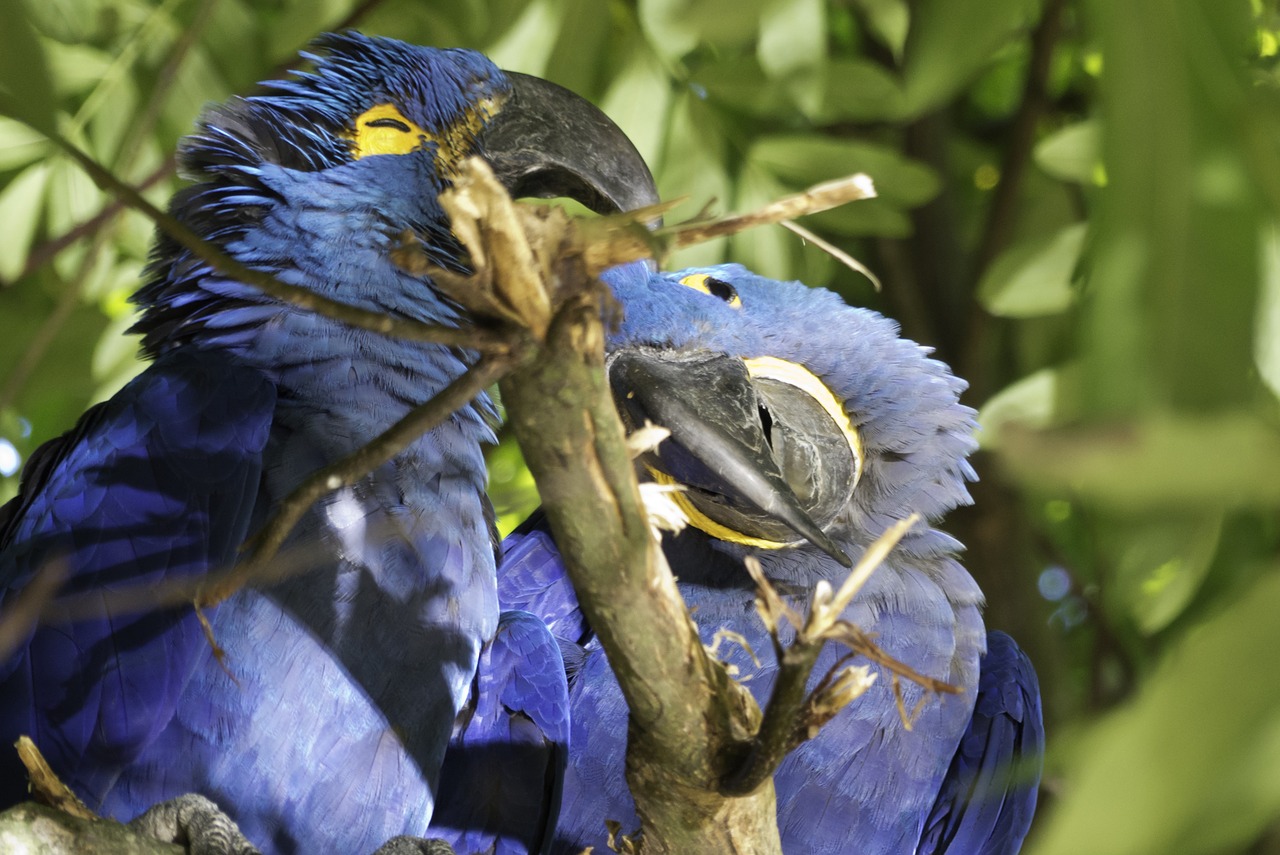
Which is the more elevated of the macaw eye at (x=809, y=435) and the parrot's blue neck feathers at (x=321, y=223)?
the parrot's blue neck feathers at (x=321, y=223)

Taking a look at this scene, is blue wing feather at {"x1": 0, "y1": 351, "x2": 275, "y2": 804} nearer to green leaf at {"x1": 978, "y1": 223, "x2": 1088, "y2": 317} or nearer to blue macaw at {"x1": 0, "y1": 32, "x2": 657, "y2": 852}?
blue macaw at {"x1": 0, "y1": 32, "x2": 657, "y2": 852}

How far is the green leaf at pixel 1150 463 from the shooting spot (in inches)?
12.7

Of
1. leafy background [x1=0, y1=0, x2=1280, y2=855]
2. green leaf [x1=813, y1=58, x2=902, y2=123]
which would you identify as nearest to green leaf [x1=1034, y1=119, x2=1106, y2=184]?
leafy background [x1=0, y1=0, x2=1280, y2=855]

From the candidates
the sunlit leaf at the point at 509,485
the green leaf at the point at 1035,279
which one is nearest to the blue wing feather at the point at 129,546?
the sunlit leaf at the point at 509,485

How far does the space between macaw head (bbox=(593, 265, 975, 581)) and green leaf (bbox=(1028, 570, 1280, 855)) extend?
2.78 feet

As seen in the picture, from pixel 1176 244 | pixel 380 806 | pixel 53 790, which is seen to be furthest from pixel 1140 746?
pixel 380 806

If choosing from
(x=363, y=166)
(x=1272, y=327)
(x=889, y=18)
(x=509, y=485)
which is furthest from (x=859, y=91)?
(x=509, y=485)

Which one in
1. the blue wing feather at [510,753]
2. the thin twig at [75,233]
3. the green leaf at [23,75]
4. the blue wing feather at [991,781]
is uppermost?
the green leaf at [23,75]

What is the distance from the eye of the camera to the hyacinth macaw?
1360mm

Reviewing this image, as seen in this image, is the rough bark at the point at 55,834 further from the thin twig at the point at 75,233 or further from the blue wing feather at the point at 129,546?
the thin twig at the point at 75,233

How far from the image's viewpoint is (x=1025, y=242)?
5.28ft

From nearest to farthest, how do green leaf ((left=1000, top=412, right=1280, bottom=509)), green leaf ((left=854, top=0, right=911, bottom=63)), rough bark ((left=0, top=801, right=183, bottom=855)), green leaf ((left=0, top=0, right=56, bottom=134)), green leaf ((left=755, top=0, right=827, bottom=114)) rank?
green leaf ((left=1000, top=412, right=1280, bottom=509))
green leaf ((left=0, top=0, right=56, bottom=134))
rough bark ((left=0, top=801, right=183, bottom=855))
green leaf ((left=755, top=0, right=827, bottom=114))
green leaf ((left=854, top=0, right=911, bottom=63))

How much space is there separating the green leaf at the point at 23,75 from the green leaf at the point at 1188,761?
50 cm

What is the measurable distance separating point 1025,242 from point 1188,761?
1337mm
